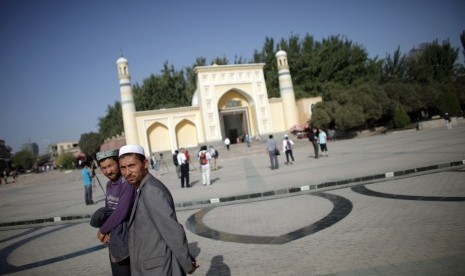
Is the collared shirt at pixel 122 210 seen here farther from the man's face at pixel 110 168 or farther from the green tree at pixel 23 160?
the green tree at pixel 23 160

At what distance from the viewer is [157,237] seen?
2281mm

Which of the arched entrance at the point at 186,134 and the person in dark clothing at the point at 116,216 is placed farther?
the arched entrance at the point at 186,134

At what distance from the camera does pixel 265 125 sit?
112ft

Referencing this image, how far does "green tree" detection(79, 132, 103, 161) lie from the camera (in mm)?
58500

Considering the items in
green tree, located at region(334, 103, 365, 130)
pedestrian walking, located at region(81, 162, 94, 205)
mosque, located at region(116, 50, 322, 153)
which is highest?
mosque, located at region(116, 50, 322, 153)

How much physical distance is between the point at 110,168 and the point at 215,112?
29.5 m

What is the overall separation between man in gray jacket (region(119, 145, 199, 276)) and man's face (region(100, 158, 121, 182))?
2.68 feet

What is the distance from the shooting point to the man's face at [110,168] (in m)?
3.13

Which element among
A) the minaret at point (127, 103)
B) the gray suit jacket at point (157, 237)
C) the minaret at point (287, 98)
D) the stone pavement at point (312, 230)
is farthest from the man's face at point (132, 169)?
the minaret at point (287, 98)

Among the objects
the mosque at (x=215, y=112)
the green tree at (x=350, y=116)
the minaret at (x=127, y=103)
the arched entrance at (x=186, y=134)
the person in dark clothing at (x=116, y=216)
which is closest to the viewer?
the person in dark clothing at (x=116, y=216)

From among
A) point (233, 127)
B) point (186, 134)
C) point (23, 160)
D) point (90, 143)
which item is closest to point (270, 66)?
point (233, 127)

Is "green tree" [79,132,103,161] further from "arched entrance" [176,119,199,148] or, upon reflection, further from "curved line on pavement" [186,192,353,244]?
"curved line on pavement" [186,192,353,244]

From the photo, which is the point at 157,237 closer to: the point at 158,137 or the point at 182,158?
the point at 182,158

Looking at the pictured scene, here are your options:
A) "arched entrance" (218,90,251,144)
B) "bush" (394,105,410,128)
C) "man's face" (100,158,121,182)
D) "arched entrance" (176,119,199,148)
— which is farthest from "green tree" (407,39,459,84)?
"man's face" (100,158,121,182)
